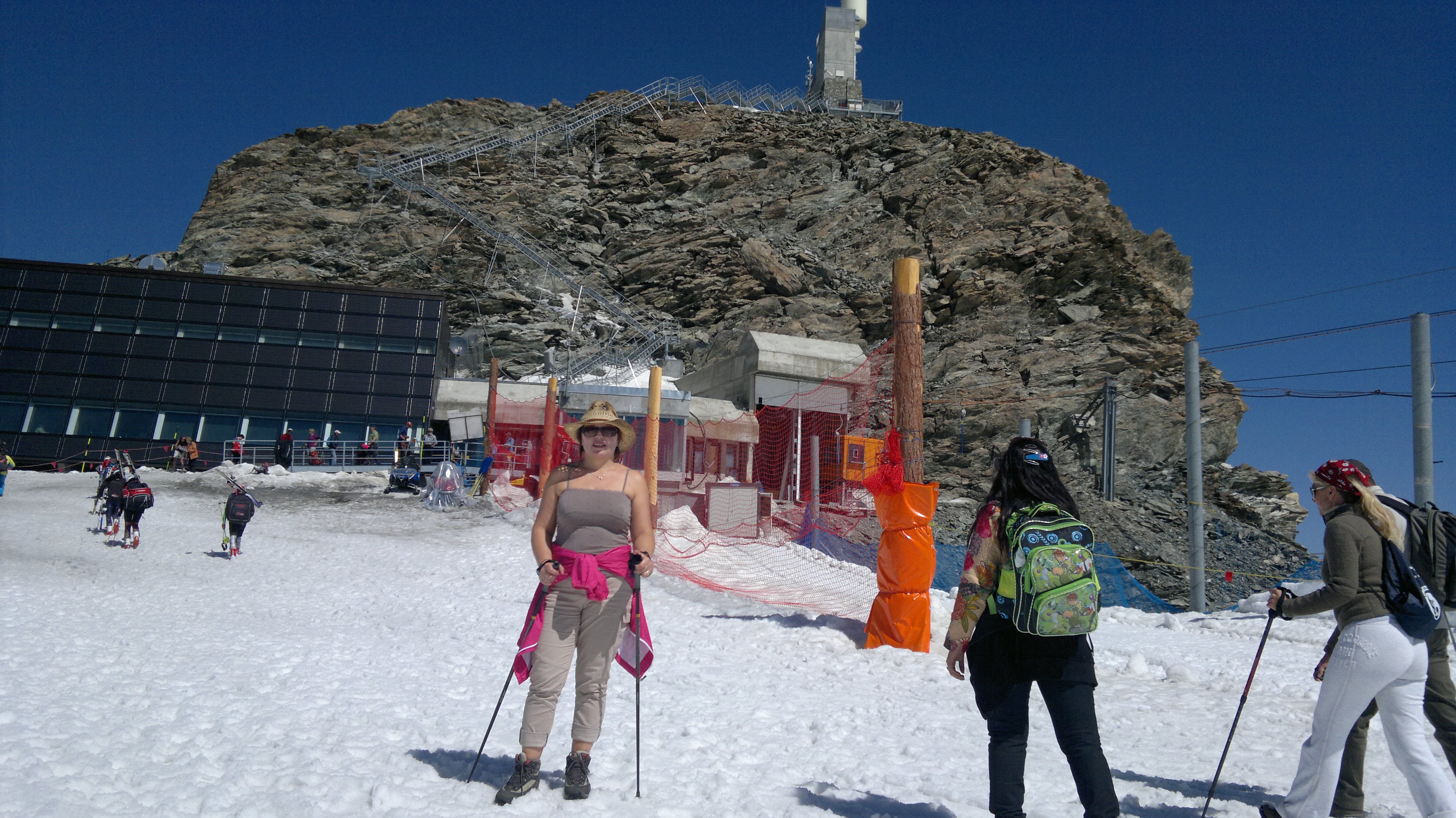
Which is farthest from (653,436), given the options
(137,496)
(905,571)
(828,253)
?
(828,253)

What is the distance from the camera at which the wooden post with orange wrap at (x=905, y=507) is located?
7066 mm

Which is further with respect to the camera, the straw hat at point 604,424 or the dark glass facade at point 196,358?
the dark glass facade at point 196,358

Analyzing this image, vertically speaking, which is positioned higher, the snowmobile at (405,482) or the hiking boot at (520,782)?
the snowmobile at (405,482)

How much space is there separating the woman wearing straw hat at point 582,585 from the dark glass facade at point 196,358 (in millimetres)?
25676

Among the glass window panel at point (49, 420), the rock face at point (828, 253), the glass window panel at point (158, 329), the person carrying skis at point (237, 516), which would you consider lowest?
the person carrying skis at point (237, 516)

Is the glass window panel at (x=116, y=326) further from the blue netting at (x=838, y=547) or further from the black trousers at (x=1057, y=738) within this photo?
the black trousers at (x=1057, y=738)

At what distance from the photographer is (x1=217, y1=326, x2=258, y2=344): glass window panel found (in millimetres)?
28391

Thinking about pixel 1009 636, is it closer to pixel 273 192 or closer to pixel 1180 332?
pixel 1180 332

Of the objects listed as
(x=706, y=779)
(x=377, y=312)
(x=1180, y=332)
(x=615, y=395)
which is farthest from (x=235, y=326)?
(x=1180, y=332)

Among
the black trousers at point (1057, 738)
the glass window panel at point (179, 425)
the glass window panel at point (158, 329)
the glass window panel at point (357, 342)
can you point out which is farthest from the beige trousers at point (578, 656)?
the glass window panel at point (158, 329)

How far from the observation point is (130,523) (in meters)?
11.8

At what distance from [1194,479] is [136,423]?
29580mm

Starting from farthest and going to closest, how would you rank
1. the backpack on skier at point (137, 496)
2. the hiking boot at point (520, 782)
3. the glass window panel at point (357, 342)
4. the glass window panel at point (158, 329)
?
the glass window panel at point (357, 342), the glass window panel at point (158, 329), the backpack on skier at point (137, 496), the hiking boot at point (520, 782)

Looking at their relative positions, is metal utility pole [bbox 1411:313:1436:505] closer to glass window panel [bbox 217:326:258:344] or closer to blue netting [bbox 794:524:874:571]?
blue netting [bbox 794:524:874:571]
